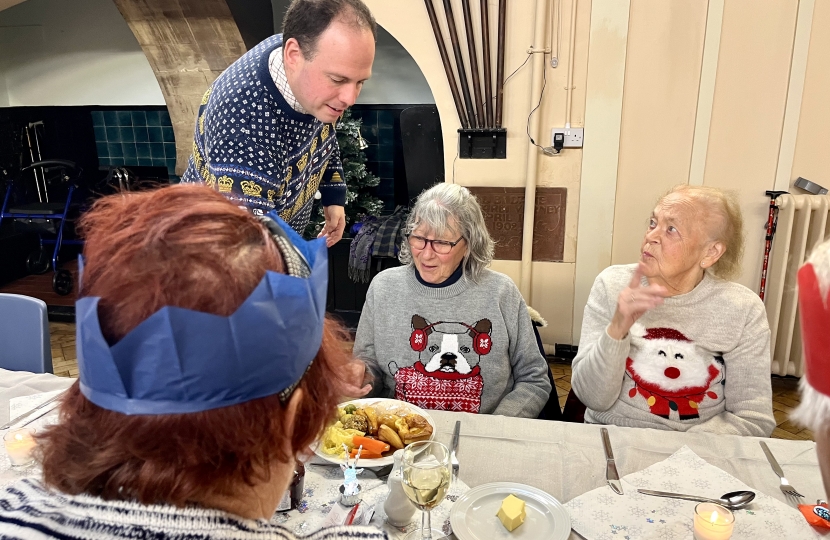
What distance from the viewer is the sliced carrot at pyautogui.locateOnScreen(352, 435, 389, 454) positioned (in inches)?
53.2

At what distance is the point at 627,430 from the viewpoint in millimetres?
1468

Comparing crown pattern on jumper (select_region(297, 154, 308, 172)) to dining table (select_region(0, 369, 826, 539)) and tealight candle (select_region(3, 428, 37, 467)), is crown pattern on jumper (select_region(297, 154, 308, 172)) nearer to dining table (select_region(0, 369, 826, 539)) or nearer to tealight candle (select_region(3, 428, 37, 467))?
dining table (select_region(0, 369, 826, 539))

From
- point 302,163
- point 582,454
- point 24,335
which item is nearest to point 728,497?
point 582,454

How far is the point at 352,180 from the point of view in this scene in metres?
4.07

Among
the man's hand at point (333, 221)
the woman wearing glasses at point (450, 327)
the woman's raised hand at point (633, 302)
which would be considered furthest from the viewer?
the man's hand at point (333, 221)

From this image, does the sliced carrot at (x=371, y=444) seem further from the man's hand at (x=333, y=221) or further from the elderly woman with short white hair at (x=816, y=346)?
the man's hand at (x=333, y=221)

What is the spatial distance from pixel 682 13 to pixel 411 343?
2.33 m

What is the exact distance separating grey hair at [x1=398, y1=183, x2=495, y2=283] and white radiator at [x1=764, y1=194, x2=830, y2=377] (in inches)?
76.0

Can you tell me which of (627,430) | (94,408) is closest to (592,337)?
(627,430)

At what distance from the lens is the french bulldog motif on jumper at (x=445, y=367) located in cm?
189

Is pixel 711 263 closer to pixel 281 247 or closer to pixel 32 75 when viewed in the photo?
pixel 281 247

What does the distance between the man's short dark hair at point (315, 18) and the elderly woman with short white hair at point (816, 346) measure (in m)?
1.26

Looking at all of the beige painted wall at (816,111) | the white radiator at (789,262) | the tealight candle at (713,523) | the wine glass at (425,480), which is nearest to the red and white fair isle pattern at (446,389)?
the wine glass at (425,480)

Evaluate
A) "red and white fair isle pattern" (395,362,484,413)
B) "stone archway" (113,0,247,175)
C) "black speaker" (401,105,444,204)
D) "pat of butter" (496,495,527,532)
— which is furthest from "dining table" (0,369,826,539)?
"stone archway" (113,0,247,175)
